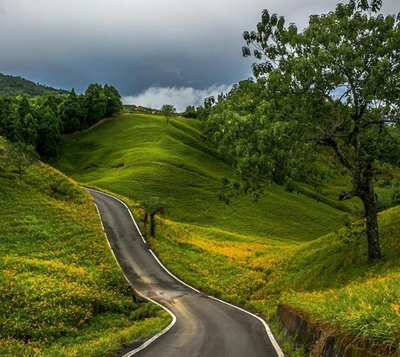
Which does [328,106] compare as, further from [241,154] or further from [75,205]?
[75,205]

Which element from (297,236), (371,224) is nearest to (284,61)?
(371,224)

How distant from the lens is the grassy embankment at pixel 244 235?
11.0 metres

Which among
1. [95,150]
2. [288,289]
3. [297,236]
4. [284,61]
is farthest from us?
[95,150]

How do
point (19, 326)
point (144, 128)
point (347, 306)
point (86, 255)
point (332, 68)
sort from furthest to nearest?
point (144, 128)
point (86, 255)
point (332, 68)
point (19, 326)
point (347, 306)

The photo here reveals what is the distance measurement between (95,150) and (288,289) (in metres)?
83.3

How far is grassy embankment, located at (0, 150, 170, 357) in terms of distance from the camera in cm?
1605

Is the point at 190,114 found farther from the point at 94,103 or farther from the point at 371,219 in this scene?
the point at 371,219

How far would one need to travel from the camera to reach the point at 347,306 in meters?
9.24

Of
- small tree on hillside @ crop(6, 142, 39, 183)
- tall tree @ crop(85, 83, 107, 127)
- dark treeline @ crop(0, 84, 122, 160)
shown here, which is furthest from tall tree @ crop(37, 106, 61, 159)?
small tree on hillside @ crop(6, 142, 39, 183)

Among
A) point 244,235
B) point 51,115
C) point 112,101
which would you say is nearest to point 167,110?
point 112,101

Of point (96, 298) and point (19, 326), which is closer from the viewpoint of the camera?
point (19, 326)

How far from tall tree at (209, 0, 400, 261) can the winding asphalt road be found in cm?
732

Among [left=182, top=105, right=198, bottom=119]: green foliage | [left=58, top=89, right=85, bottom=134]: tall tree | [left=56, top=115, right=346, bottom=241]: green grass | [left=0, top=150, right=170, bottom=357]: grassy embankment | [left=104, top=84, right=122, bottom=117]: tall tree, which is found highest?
[left=182, top=105, right=198, bottom=119]: green foliage

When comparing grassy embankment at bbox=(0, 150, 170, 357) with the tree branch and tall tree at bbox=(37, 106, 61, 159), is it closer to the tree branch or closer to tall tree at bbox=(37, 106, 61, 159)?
the tree branch
